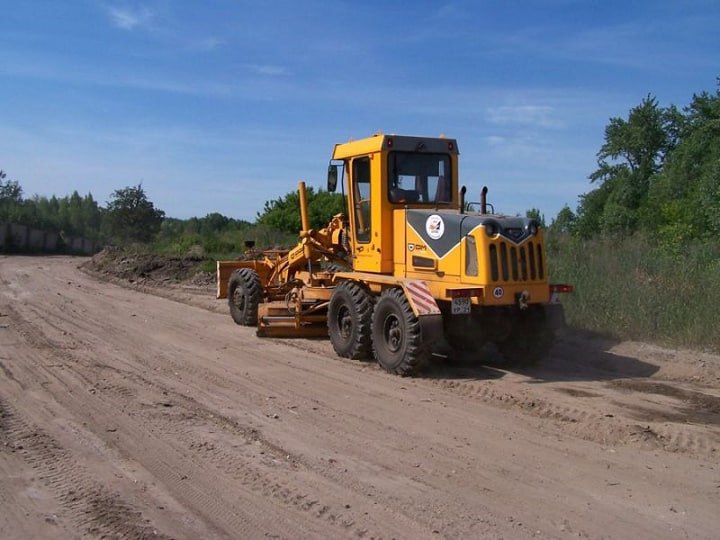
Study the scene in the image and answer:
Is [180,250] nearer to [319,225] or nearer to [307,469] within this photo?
[319,225]

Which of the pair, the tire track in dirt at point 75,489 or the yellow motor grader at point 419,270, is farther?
the yellow motor grader at point 419,270

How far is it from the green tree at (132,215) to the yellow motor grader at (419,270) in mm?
39776

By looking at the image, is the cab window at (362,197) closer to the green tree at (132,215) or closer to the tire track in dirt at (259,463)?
the tire track in dirt at (259,463)

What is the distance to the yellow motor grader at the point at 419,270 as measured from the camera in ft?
32.3

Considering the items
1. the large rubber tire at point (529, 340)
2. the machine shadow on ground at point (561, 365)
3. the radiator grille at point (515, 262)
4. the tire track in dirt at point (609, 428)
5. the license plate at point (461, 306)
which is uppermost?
the radiator grille at point (515, 262)

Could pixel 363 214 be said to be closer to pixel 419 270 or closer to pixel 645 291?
pixel 419 270

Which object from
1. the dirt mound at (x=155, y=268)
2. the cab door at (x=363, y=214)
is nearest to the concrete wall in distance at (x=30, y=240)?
the dirt mound at (x=155, y=268)

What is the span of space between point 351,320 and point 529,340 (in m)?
2.55

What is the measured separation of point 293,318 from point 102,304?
21.3 ft

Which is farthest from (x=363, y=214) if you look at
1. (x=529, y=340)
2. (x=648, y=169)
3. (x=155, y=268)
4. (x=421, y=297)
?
(x=648, y=169)

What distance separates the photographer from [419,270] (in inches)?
423

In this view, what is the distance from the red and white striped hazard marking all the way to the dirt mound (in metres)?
14.1

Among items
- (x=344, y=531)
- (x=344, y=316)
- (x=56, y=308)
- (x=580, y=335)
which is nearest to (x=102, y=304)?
(x=56, y=308)

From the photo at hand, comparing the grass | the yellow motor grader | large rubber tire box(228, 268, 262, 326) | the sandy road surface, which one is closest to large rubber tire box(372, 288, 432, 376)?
the yellow motor grader
